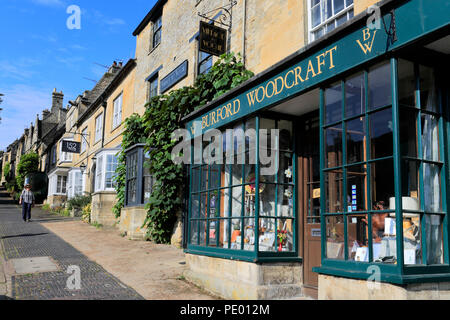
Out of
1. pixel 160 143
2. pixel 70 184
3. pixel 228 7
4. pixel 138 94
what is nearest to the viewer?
pixel 228 7

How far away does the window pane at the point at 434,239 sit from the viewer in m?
3.82

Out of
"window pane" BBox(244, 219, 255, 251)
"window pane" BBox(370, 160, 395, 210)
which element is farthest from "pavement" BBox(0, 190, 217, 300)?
"window pane" BBox(370, 160, 395, 210)

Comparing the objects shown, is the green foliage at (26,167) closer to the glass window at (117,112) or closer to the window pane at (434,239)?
the glass window at (117,112)

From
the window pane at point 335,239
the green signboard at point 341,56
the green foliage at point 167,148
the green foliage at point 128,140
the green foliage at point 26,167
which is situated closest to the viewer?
the green signboard at point 341,56

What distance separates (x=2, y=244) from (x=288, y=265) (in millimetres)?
8719

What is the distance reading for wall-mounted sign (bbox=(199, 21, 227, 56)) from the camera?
9.73 metres

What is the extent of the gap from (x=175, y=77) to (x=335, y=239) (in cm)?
945

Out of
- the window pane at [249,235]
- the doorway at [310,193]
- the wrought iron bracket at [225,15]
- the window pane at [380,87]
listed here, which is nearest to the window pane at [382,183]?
the window pane at [380,87]

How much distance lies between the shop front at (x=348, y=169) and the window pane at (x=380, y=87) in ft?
0.03

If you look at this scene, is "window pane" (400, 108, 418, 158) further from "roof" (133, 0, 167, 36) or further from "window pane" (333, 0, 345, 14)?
"roof" (133, 0, 167, 36)

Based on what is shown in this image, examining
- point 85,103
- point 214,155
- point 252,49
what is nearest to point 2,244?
point 214,155

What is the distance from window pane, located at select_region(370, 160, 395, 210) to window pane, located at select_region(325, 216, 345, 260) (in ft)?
1.66
